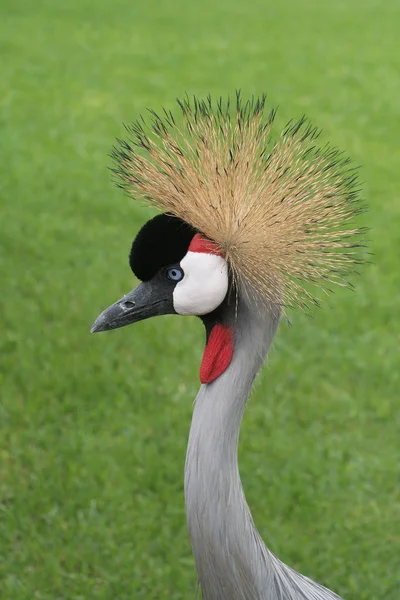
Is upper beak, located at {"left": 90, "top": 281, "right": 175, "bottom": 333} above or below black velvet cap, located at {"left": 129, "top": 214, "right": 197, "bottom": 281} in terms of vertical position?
below

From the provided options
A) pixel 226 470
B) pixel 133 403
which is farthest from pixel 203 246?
pixel 133 403

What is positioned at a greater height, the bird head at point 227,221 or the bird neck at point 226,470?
the bird head at point 227,221

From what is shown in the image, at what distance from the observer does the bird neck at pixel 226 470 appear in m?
1.41

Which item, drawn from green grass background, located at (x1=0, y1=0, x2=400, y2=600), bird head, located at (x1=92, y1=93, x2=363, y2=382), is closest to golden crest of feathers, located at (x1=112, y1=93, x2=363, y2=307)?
bird head, located at (x1=92, y1=93, x2=363, y2=382)

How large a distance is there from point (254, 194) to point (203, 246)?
0.14m

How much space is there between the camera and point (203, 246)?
1.35m

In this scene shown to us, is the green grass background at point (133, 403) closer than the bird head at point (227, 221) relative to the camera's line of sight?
No

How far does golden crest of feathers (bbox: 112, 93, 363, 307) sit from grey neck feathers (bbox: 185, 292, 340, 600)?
0.08 meters

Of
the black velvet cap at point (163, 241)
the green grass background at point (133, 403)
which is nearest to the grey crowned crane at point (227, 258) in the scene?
the black velvet cap at point (163, 241)

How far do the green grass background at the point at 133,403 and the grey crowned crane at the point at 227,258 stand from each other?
945 mm

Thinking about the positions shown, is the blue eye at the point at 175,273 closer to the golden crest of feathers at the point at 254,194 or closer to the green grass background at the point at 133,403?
the golden crest of feathers at the point at 254,194

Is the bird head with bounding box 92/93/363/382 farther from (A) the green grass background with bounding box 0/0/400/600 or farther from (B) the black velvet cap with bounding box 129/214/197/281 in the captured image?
(A) the green grass background with bounding box 0/0/400/600

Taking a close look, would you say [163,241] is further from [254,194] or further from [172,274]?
[254,194]

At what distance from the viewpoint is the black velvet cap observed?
1363 millimetres
